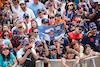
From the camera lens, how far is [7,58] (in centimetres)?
625

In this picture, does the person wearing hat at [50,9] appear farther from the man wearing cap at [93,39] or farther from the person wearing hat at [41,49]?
the person wearing hat at [41,49]

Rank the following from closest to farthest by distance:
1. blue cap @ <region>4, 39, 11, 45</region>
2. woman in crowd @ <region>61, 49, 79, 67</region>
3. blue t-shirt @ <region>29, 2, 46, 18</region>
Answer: woman in crowd @ <region>61, 49, 79, 67</region> → blue cap @ <region>4, 39, 11, 45</region> → blue t-shirt @ <region>29, 2, 46, 18</region>

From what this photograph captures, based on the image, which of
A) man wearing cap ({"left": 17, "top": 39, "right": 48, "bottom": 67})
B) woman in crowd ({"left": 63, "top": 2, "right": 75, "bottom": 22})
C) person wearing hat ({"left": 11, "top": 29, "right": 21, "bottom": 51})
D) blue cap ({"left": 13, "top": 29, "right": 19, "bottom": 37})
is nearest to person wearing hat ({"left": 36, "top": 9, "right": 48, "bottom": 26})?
woman in crowd ({"left": 63, "top": 2, "right": 75, "bottom": 22})

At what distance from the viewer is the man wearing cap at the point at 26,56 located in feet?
20.4

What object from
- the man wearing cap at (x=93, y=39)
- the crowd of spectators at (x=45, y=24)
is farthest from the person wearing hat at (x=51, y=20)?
the man wearing cap at (x=93, y=39)

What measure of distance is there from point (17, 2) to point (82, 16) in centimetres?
251

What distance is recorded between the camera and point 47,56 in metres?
6.48

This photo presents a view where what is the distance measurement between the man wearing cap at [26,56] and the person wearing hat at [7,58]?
15 cm

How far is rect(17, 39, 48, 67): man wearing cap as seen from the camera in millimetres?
6219

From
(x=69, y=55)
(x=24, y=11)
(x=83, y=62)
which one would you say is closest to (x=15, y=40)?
(x=24, y=11)

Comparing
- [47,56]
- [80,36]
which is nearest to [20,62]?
[47,56]

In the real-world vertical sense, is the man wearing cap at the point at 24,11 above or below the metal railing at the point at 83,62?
above

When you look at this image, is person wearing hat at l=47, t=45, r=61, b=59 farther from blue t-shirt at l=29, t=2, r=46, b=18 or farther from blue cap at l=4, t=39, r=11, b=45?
blue t-shirt at l=29, t=2, r=46, b=18

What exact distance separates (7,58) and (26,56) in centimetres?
51
